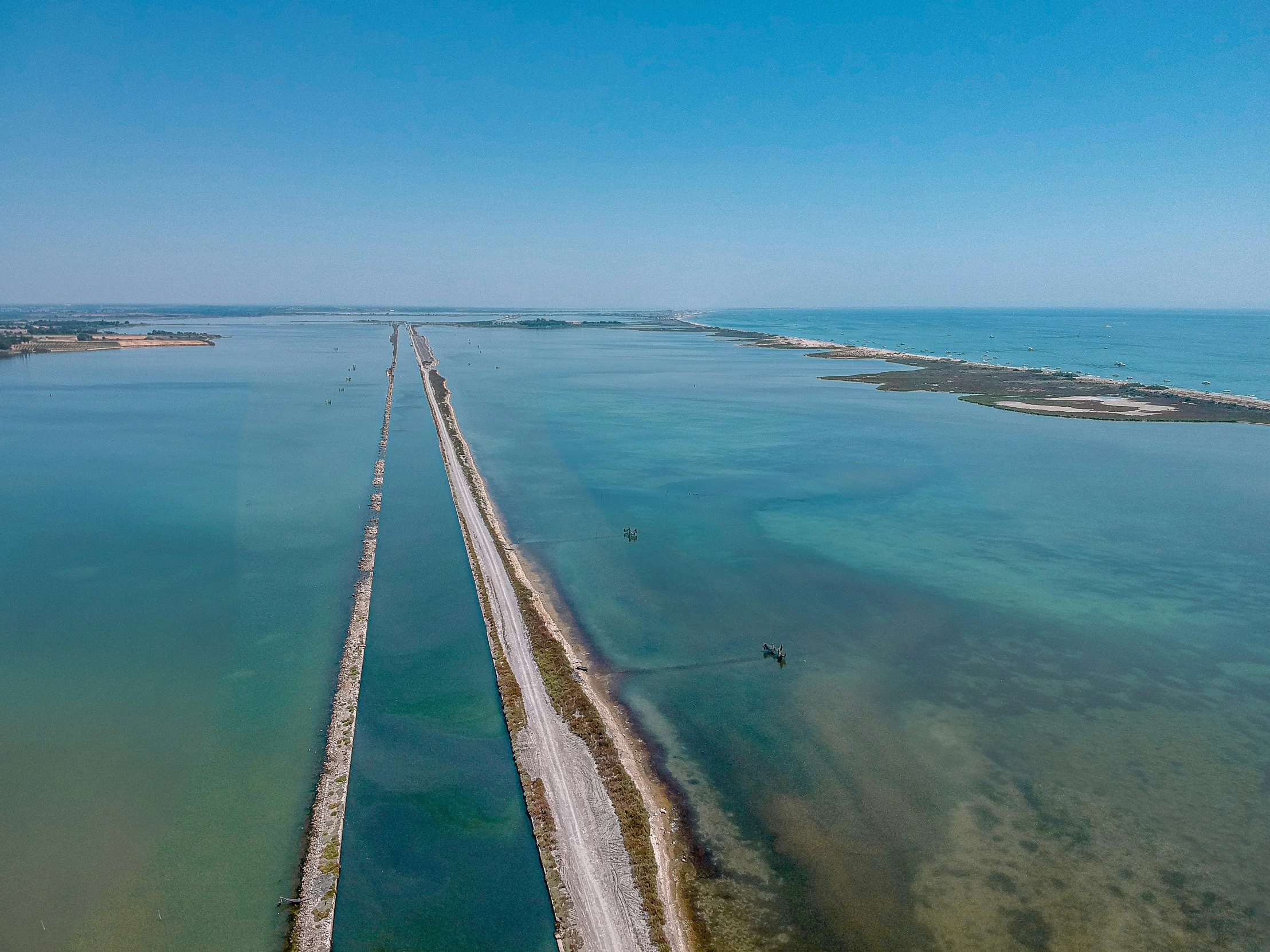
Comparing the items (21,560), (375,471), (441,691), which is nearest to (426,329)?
(375,471)

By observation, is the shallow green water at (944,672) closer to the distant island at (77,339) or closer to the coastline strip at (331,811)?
the coastline strip at (331,811)

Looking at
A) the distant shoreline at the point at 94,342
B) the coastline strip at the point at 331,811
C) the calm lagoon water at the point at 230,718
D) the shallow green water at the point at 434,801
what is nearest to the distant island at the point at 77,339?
the distant shoreline at the point at 94,342

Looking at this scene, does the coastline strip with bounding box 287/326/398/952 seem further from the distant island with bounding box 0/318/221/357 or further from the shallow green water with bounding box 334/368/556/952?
the distant island with bounding box 0/318/221/357

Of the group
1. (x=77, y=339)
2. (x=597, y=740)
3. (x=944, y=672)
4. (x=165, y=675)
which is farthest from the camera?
(x=77, y=339)

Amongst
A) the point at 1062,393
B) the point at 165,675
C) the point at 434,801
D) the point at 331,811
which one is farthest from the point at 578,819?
the point at 1062,393

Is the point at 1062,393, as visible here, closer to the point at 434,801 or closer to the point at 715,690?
the point at 715,690

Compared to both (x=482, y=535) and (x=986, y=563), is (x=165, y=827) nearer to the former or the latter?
(x=482, y=535)
